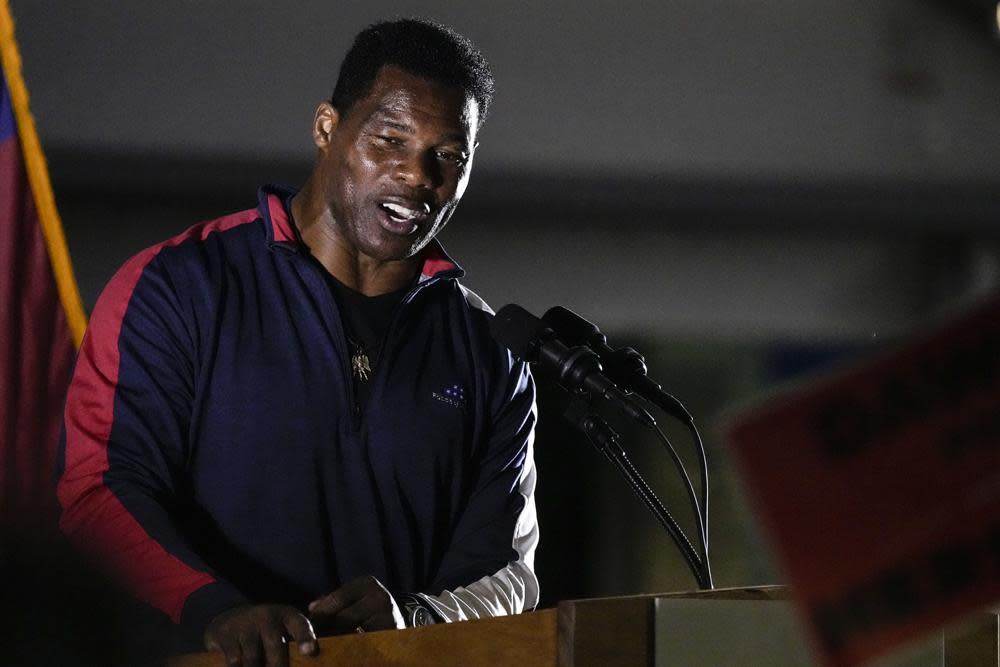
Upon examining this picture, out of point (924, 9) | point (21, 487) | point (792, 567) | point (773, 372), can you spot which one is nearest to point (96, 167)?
point (21, 487)

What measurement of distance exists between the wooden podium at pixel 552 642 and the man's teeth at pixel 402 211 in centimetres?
81

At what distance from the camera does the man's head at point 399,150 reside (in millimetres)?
1668

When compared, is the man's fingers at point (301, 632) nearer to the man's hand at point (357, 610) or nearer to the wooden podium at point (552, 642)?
the wooden podium at point (552, 642)

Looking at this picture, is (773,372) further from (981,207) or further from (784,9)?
(784,9)

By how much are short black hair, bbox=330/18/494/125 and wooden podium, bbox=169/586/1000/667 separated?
0.94 meters

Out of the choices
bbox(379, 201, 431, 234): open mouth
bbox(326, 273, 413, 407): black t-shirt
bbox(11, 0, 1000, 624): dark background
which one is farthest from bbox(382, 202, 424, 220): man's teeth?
bbox(11, 0, 1000, 624): dark background

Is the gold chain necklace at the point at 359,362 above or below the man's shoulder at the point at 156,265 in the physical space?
below

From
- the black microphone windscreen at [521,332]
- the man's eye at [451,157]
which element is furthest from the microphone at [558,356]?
the man's eye at [451,157]

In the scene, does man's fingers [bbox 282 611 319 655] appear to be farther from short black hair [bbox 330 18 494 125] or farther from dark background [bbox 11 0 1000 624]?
dark background [bbox 11 0 1000 624]

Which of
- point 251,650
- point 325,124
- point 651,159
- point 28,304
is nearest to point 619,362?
point 251,650

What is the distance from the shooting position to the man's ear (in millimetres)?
1773

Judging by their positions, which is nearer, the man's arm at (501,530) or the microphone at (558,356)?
the microphone at (558,356)

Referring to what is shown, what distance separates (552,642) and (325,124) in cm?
103

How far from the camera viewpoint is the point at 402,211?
1675 millimetres
